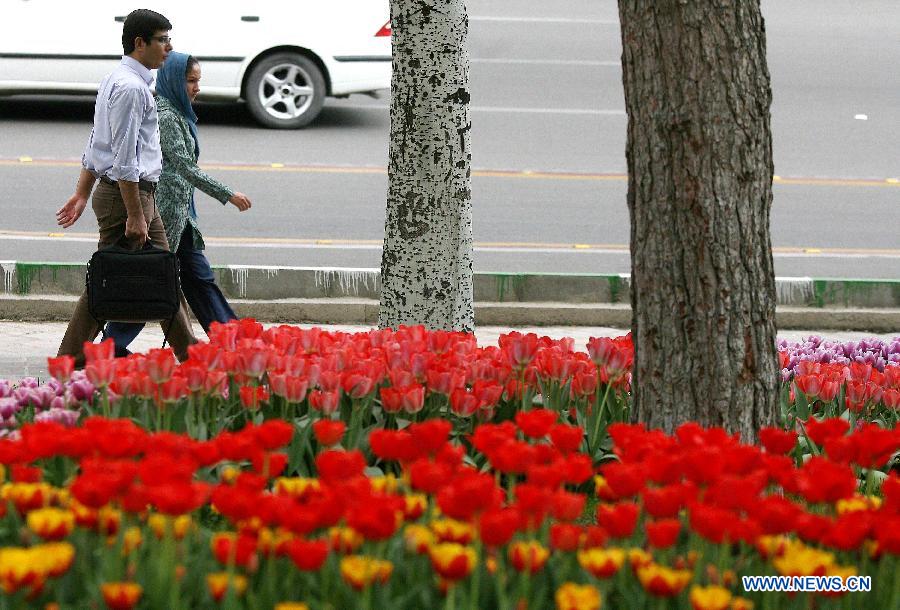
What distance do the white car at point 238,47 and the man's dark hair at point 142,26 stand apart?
7.30 m

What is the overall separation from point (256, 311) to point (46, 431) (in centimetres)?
587

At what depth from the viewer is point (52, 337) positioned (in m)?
8.15

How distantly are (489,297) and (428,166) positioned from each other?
11.9 ft

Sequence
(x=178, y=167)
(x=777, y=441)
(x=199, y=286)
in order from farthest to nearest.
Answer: (x=199, y=286) < (x=178, y=167) < (x=777, y=441)

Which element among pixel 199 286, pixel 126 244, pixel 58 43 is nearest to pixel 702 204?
pixel 126 244

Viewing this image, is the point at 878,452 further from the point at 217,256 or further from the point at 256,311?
the point at 217,256

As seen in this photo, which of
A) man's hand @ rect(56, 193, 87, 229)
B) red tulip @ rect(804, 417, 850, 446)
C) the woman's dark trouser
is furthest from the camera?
the woman's dark trouser

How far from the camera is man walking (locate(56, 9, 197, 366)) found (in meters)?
5.84

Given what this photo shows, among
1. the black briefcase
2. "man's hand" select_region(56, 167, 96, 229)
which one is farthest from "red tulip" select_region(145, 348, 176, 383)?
"man's hand" select_region(56, 167, 96, 229)

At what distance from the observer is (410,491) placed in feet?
9.54

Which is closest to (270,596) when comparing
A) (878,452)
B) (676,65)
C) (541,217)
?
(878,452)

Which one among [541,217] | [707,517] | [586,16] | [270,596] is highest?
[586,16]

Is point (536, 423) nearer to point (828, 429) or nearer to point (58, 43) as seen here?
point (828, 429)

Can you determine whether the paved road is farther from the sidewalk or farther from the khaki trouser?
the khaki trouser
